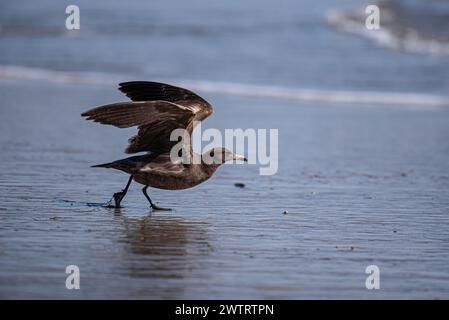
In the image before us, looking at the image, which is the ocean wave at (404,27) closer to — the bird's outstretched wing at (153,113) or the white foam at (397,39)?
the white foam at (397,39)

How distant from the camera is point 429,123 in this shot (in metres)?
14.4

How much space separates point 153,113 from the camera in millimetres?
7930

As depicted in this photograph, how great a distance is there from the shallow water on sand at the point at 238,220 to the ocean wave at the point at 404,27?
31.8 ft

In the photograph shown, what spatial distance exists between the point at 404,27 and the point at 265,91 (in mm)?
11001

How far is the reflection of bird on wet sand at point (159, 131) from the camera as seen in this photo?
7.89 meters

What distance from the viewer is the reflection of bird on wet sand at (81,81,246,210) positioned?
311 inches

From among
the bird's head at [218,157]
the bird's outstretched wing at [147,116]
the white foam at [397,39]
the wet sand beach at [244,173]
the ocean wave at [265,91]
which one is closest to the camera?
the wet sand beach at [244,173]

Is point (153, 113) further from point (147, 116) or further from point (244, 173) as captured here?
point (244, 173)

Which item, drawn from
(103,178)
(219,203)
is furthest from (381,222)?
(103,178)

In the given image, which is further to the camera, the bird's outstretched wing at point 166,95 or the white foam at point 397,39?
the white foam at point 397,39

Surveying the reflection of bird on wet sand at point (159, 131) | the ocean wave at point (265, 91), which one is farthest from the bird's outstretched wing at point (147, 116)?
the ocean wave at point (265, 91)

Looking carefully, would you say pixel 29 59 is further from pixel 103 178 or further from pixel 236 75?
pixel 103 178

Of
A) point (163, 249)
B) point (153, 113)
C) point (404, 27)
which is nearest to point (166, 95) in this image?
point (153, 113)

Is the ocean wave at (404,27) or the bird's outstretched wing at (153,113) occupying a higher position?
the bird's outstretched wing at (153,113)
